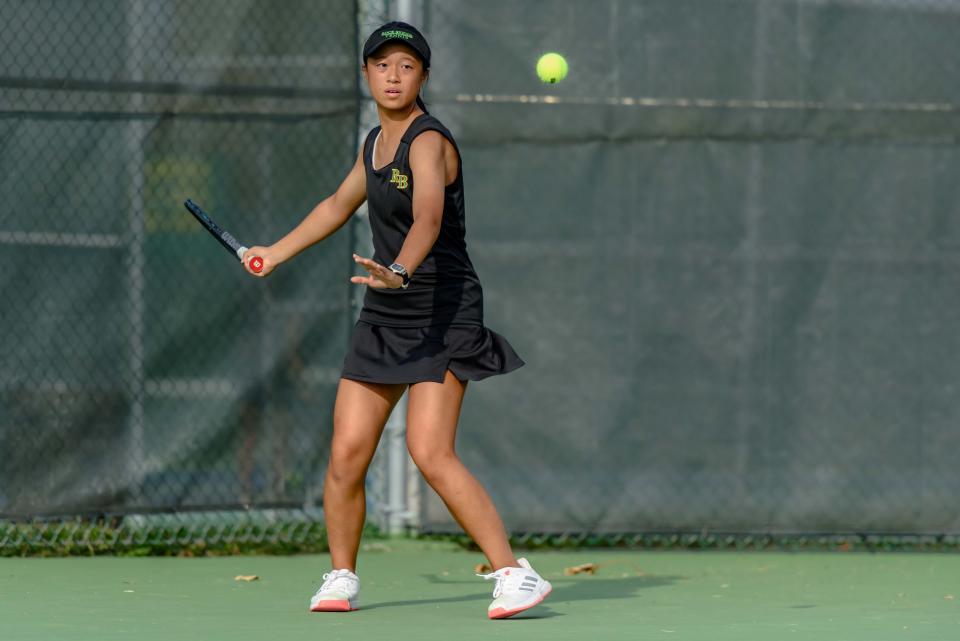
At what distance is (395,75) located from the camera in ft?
14.8

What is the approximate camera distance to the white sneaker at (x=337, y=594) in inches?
181

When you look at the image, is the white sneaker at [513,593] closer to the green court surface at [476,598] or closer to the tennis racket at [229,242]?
the green court surface at [476,598]

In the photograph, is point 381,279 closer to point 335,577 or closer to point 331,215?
point 331,215

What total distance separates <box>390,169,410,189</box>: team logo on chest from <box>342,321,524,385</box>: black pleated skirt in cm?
42

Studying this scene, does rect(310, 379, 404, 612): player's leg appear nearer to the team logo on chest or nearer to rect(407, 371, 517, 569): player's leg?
rect(407, 371, 517, 569): player's leg

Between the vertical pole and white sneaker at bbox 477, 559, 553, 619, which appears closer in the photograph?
white sneaker at bbox 477, 559, 553, 619

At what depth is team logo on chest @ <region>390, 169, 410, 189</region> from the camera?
4.50 meters

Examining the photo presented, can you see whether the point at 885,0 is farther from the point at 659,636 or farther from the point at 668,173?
the point at 659,636

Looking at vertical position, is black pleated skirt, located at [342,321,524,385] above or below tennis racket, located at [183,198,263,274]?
below

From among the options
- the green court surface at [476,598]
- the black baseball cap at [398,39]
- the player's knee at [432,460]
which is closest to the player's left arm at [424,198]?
the black baseball cap at [398,39]

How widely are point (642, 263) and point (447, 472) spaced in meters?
2.16

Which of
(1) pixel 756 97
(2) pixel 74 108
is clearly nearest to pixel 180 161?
(2) pixel 74 108

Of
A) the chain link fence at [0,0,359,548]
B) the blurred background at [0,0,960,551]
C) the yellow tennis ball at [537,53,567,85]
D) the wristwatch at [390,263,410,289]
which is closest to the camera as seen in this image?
the wristwatch at [390,263,410,289]

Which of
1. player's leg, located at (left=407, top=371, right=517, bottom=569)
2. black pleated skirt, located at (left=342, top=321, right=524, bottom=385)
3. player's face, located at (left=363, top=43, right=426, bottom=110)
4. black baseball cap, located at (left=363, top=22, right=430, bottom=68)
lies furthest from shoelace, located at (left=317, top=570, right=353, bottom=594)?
black baseball cap, located at (left=363, top=22, right=430, bottom=68)
